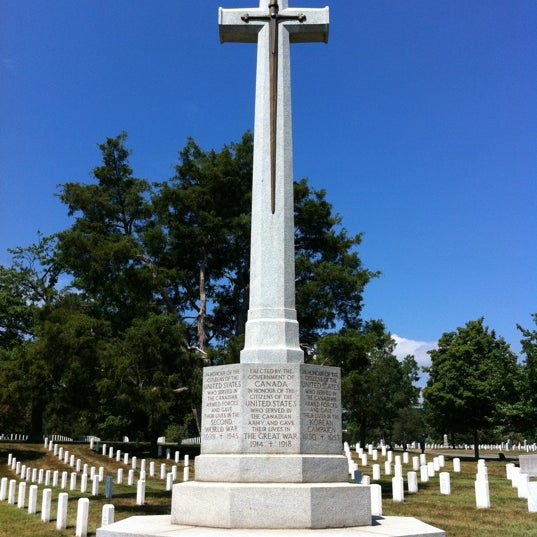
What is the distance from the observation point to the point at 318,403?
22.6 ft

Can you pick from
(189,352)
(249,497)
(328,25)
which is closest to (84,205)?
(189,352)

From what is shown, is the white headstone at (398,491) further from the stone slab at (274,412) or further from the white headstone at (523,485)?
the stone slab at (274,412)

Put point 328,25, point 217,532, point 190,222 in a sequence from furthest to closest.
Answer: point 190,222
point 328,25
point 217,532

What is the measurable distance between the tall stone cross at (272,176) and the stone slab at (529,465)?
56.0 feet

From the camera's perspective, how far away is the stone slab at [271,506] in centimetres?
599

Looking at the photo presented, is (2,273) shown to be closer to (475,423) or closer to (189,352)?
(189,352)

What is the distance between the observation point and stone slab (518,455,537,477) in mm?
20688

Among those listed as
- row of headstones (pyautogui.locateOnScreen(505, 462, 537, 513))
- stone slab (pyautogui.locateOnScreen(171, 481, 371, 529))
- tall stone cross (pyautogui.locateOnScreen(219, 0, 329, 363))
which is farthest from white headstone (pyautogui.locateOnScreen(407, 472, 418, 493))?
stone slab (pyautogui.locateOnScreen(171, 481, 371, 529))

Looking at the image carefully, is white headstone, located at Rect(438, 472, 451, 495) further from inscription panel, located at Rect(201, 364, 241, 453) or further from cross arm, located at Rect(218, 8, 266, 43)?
cross arm, located at Rect(218, 8, 266, 43)

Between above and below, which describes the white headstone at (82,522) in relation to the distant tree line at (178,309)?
below

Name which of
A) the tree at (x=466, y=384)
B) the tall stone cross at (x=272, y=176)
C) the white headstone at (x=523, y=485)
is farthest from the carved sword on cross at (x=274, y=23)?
the tree at (x=466, y=384)

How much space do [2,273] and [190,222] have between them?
2031 centimetres

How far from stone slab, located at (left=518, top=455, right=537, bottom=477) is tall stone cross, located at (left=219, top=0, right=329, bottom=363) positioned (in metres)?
17.1

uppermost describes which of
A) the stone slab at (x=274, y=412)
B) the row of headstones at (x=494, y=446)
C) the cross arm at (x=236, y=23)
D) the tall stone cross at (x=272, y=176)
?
the cross arm at (x=236, y=23)
